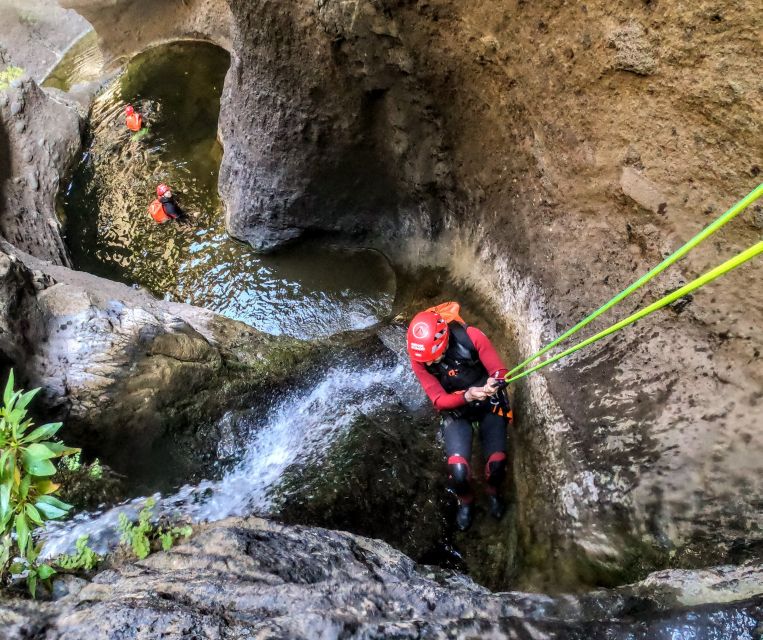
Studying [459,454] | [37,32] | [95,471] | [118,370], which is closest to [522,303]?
[459,454]

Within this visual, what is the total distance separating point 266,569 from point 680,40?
321 centimetres

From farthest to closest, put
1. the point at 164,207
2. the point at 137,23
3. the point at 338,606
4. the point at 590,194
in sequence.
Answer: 1. the point at 137,23
2. the point at 164,207
3. the point at 590,194
4. the point at 338,606

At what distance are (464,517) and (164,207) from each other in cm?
520

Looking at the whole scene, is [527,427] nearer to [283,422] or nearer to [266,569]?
[283,422]

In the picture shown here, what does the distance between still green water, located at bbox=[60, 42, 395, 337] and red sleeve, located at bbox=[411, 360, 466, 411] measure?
179 cm

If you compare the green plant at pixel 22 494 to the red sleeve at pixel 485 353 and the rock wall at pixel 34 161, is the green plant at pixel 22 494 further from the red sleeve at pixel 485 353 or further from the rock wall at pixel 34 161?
the rock wall at pixel 34 161

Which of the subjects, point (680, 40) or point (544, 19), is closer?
point (680, 40)

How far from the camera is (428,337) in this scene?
3.75 m

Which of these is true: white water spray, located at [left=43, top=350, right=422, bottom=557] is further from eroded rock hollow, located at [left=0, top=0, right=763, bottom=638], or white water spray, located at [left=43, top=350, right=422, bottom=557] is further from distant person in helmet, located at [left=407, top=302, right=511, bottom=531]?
distant person in helmet, located at [left=407, top=302, right=511, bottom=531]

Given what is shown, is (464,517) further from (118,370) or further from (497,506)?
(118,370)

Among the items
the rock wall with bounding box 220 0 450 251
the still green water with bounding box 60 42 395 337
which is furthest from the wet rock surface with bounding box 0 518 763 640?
the rock wall with bounding box 220 0 450 251

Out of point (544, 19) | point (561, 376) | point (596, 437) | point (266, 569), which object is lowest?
point (266, 569)

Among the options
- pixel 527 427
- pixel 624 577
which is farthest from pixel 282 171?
pixel 624 577

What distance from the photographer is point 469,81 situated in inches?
162
